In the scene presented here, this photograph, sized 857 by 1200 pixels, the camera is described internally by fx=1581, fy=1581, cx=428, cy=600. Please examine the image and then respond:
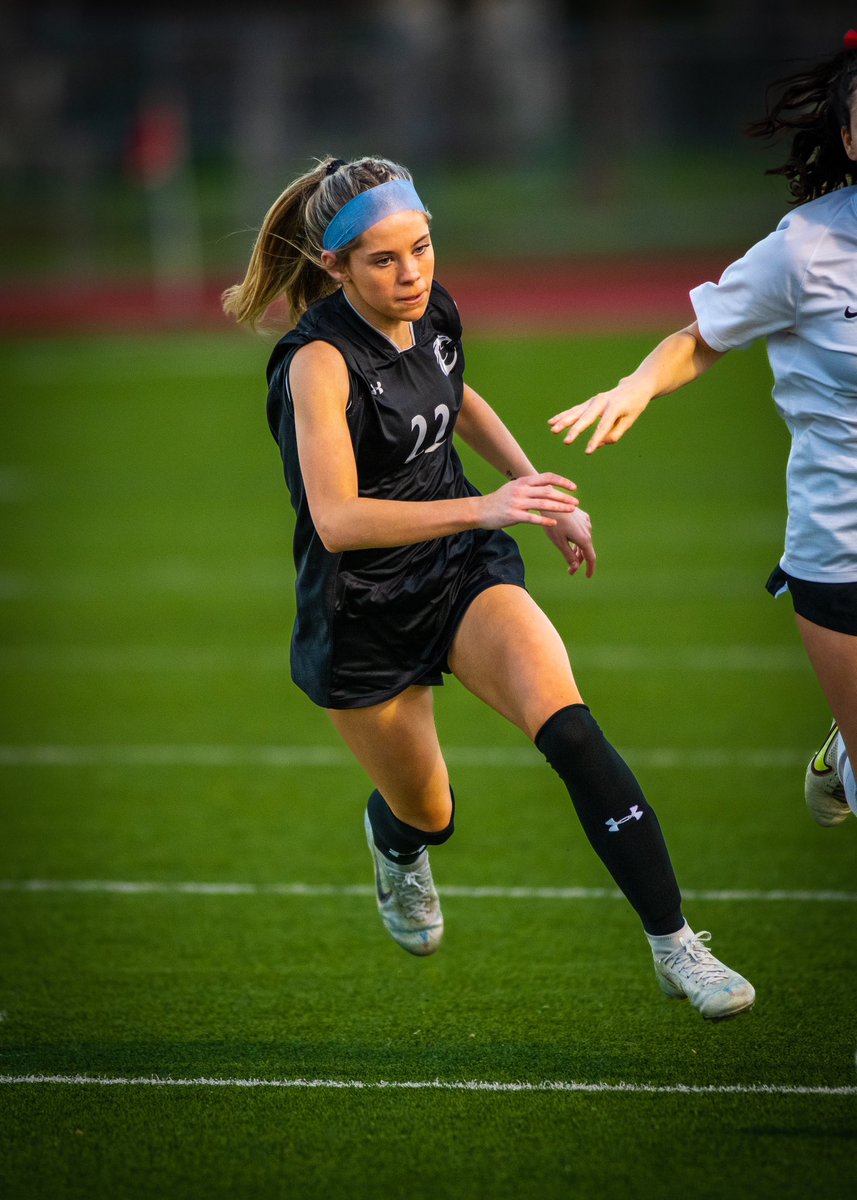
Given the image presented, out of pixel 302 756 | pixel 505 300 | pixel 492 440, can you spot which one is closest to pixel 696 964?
pixel 492 440

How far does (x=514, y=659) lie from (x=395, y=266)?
101 cm

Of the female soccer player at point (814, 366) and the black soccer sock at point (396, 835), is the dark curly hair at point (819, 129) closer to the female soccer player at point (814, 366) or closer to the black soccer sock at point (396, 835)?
the female soccer player at point (814, 366)

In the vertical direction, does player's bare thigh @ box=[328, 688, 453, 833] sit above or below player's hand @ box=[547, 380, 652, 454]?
below

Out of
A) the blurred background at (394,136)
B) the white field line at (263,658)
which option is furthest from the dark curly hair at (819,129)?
the blurred background at (394,136)

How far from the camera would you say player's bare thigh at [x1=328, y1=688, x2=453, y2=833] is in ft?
13.7

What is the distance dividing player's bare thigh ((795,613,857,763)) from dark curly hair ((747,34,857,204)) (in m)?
1.06

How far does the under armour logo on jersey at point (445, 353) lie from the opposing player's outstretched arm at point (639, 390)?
598 millimetres

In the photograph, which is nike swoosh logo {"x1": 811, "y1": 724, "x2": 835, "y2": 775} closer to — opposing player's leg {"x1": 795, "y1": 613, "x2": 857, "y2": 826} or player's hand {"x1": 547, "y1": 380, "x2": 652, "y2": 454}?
opposing player's leg {"x1": 795, "y1": 613, "x2": 857, "y2": 826}

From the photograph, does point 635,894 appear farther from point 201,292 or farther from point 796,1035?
point 201,292

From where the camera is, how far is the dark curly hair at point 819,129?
3.65 meters

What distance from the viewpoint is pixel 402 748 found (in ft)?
13.9

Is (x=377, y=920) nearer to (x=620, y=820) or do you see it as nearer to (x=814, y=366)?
(x=620, y=820)

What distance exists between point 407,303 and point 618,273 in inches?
887

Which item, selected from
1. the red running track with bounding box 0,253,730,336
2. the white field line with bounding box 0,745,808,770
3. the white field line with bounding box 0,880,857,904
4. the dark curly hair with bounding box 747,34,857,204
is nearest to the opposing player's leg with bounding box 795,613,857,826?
the dark curly hair with bounding box 747,34,857,204
